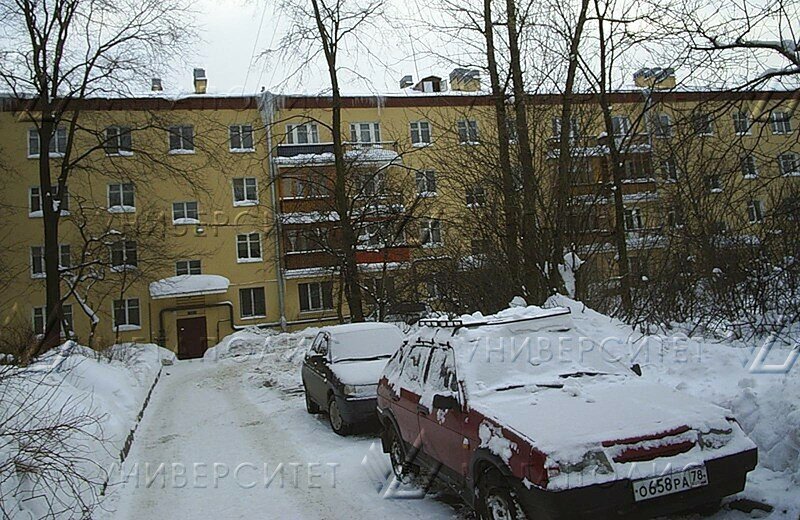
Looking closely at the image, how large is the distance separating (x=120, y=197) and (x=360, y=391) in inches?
1192

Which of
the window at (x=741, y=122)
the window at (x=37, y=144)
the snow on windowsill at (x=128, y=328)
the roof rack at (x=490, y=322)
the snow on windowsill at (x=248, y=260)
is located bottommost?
the snow on windowsill at (x=128, y=328)

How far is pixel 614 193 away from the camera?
51.8 ft

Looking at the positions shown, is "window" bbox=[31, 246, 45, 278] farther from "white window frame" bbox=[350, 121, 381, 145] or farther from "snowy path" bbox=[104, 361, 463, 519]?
"snowy path" bbox=[104, 361, 463, 519]

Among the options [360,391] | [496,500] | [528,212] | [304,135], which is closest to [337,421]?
[360,391]

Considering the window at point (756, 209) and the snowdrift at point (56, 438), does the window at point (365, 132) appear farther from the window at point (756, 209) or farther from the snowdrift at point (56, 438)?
the snowdrift at point (56, 438)

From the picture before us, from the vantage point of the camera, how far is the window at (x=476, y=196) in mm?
14528

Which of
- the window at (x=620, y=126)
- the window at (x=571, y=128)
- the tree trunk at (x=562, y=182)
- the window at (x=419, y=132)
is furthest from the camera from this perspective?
the window at (x=419, y=132)

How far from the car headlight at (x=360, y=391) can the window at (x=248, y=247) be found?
27330 millimetres

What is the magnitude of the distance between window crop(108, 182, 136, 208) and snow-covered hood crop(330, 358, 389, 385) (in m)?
28.5

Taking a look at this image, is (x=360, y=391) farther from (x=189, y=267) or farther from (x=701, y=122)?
(x=189, y=267)

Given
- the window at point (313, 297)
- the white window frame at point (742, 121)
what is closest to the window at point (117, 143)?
the window at point (313, 297)

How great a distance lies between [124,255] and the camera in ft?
108

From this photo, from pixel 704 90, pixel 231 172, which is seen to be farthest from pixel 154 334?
pixel 704 90

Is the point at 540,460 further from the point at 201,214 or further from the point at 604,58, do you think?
the point at 201,214
